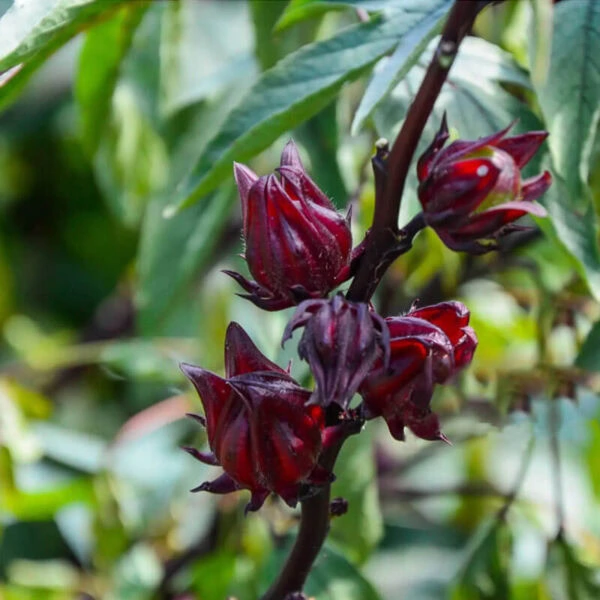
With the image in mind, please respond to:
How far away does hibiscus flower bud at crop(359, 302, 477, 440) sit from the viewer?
0.62 m

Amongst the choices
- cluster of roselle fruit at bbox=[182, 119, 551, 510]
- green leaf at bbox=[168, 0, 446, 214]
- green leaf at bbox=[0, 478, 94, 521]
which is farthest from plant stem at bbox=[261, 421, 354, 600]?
green leaf at bbox=[0, 478, 94, 521]

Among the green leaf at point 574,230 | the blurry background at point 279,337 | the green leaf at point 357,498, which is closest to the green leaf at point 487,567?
the blurry background at point 279,337

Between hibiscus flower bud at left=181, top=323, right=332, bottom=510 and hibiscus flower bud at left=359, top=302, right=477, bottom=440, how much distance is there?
4 centimetres

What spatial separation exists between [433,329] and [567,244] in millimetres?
220

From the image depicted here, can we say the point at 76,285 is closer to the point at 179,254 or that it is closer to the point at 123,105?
the point at 123,105

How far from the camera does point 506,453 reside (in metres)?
1.72

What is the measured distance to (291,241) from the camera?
644 mm

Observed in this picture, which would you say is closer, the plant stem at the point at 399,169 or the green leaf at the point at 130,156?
the plant stem at the point at 399,169

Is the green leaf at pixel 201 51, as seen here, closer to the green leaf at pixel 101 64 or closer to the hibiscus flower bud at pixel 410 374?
the green leaf at pixel 101 64

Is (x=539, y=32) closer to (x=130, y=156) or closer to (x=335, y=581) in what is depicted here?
(x=335, y=581)

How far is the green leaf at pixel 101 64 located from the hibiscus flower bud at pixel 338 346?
1.79 ft

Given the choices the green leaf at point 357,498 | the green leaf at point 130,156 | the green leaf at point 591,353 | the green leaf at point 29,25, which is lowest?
the green leaf at point 357,498

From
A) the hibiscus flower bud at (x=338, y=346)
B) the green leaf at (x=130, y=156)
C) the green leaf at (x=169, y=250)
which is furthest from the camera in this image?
the green leaf at (x=130, y=156)

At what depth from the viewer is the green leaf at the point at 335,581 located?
0.95 meters
